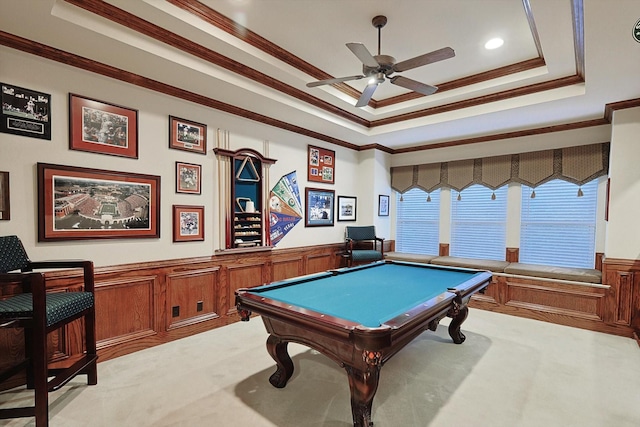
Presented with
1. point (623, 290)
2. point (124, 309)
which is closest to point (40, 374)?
point (124, 309)

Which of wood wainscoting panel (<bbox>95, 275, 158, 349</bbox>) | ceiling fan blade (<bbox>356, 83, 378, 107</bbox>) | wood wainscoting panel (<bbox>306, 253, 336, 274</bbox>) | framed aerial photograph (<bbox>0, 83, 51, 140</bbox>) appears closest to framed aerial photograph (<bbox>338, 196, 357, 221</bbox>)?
wood wainscoting panel (<bbox>306, 253, 336, 274</bbox>)

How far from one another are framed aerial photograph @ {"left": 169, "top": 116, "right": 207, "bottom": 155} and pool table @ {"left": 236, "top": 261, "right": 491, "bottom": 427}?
1977 millimetres

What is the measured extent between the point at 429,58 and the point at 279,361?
103 inches

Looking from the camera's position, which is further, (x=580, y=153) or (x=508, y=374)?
(x=580, y=153)

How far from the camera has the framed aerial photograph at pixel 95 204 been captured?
101 inches

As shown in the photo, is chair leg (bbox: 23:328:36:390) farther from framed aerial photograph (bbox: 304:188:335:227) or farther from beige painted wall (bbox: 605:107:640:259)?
beige painted wall (bbox: 605:107:640:259)

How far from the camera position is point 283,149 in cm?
455

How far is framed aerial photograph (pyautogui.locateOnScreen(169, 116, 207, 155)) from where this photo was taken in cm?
333

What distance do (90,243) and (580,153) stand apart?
6.07 m

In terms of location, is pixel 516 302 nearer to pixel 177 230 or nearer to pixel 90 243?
pixel 177 230

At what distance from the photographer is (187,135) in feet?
11.3

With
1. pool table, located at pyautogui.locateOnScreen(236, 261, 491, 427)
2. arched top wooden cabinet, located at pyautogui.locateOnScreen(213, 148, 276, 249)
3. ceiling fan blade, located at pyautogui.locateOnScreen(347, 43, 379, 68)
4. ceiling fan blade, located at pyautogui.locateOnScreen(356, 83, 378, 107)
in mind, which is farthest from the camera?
arched top wooden cabinet, located at pyautogui.locateOnScreen(213, 148, 276, 249)

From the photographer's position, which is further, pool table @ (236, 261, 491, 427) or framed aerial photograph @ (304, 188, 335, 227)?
framed aerial photograph @ (304, 188, 335, 227)

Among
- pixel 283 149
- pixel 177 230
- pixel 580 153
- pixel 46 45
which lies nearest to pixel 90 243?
pixel 177 230
